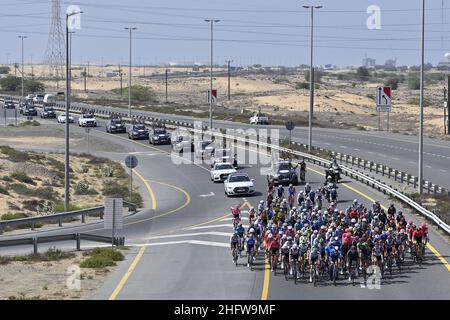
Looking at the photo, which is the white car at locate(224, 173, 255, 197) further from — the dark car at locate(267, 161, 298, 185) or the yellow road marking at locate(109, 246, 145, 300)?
the yellow road marking at locate(109, 246, 145, 300)

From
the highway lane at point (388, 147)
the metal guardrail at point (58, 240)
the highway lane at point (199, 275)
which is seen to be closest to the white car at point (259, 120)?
the highway lane at point (388, 147)

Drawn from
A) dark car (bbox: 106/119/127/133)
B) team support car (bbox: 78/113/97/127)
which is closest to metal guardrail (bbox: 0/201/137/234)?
dark car (bbox: 106/119/127/133)

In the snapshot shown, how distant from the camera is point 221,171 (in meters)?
56.9

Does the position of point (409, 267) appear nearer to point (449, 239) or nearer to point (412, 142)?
point (449, 239)

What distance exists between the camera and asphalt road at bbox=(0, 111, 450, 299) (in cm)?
2697

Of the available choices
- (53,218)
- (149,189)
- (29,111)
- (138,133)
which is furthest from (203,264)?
(29,111)

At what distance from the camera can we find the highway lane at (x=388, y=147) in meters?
61.8

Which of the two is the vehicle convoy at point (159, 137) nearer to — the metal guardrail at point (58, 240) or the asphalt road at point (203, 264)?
the asphalt road at point (203, 264)

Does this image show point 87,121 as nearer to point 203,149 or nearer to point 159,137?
point 159,137

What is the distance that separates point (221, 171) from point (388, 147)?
24.5 metres

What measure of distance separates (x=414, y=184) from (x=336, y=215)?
18840mm

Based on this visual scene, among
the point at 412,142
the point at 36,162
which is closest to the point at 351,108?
the point at 412,142

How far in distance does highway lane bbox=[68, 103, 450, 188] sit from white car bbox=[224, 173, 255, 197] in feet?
36.3

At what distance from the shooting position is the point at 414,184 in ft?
165
